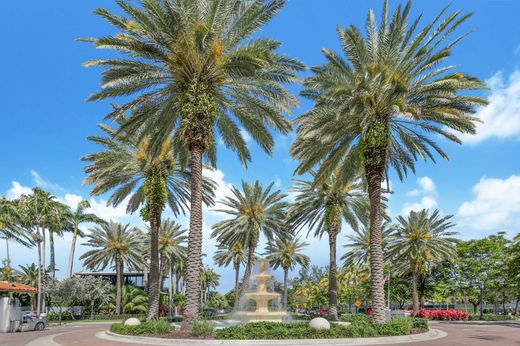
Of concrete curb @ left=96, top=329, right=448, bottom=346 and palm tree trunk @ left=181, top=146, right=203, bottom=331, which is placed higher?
palm tree trunk @ left=181, top=146, right=203, bottom=331

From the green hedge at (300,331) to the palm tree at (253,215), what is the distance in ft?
85.3

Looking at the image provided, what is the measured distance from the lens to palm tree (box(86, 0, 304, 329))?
2059cm

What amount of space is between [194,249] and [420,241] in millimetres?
34593

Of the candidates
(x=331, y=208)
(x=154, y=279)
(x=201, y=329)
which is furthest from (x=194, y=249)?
(x=331, y=208)

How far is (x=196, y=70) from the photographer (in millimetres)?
22141

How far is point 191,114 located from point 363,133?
345 inches

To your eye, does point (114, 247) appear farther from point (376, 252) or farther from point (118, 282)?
point (376, 252)

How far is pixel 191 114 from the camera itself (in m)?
22.0

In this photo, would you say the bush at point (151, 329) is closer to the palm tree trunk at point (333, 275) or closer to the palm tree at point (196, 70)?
the palm tree at point (196, 70)

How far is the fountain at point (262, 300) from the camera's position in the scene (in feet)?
88.9

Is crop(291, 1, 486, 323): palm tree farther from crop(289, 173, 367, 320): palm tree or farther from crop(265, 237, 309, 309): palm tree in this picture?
crop(265, 237, 309, 309): palm tree

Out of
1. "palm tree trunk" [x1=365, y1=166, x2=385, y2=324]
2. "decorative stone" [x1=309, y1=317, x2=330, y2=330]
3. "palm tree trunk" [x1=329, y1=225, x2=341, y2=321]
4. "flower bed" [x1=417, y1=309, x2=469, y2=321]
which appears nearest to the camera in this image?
"decorative stone" [x1=309, y1=317, x2=330, y2=330]

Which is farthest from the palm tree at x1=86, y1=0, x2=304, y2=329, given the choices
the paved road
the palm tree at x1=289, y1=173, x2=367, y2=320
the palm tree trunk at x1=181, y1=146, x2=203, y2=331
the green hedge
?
the palm tree at x1=289, y1=173, x2=367, y2=320

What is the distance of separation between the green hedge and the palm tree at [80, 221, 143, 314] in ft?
138
